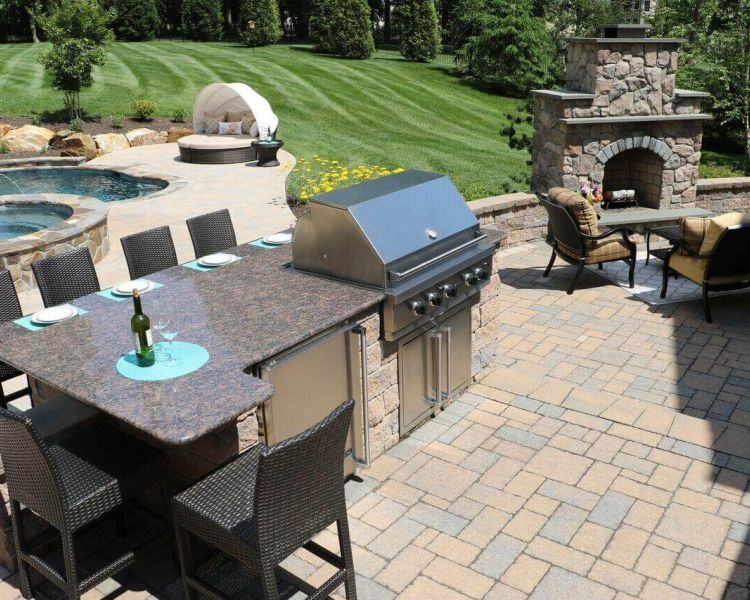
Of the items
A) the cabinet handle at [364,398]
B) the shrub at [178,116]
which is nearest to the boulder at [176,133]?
the shrub at [178,116]

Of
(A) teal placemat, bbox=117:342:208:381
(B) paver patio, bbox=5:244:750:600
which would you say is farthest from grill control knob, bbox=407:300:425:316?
(A) teal placemat, bbox=117:342:208:381

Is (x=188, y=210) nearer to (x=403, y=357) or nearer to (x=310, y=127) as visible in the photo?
(x=403, y=357)

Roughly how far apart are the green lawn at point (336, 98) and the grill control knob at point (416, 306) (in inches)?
364

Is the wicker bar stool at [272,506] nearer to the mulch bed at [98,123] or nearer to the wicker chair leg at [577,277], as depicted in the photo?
the wicker chair leg at [577,277]

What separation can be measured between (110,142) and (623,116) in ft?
42.0

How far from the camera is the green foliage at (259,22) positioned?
34656mm

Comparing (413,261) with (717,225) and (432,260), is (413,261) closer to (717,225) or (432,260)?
(432,260)

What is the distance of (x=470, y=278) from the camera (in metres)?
5.42

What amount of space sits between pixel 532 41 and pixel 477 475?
83.8ft

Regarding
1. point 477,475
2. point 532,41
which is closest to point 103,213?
Answer: point 477,475

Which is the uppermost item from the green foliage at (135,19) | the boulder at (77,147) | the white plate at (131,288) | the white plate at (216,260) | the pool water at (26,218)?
the green foliage at (135,19)

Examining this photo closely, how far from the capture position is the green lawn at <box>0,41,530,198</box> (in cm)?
1861

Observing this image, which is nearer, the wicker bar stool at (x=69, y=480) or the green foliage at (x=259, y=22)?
the wicker bar stool at (x=69, y=480)

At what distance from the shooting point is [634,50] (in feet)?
31.1
